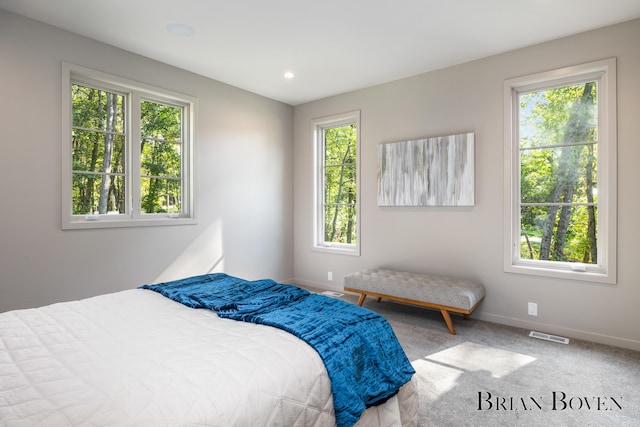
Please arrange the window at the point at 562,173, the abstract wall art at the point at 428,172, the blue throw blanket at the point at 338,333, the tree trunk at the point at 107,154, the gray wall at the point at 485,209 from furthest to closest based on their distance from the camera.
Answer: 1. the abstract wall art at the point at 428,172
2. the tree trunk at the point at 107,154
3. the window at the point at 562,173
4. the gray wall at the point at 485,209
5. the blue throw blanket at the point at 338,333

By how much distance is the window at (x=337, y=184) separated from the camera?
14.9 ft

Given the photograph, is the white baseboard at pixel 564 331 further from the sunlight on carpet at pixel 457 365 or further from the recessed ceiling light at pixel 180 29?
the recessed ceiling light at pixel 180 29

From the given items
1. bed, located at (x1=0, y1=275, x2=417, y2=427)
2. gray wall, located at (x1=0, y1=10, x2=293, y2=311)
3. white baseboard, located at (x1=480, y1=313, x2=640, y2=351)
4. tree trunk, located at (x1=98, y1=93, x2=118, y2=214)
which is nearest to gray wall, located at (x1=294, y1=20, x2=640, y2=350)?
white baseboard, located at (x1=480, y1=313, x2=640, y2=351)

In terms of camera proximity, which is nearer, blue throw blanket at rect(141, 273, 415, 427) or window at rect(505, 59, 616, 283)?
blue throw blanket at rect(141, 273, 415, 427)

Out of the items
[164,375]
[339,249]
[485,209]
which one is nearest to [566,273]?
[485,209]

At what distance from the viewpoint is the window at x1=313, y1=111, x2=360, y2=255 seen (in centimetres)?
453

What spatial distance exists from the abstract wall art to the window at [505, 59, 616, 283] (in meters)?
0.38

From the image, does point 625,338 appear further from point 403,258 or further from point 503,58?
point 503,58

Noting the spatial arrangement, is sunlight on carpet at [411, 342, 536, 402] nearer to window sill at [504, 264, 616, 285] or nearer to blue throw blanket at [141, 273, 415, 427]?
blue throw blanket at [141, 273, 415, 427]

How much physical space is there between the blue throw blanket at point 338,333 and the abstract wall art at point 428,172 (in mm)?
2202

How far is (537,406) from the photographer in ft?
6.52

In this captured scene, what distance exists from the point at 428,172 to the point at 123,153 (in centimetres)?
315

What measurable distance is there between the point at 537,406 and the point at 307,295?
1.49 metres

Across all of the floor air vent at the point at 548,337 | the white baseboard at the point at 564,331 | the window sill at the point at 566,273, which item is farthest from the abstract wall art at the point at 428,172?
the floor air vent at the point at 548,337
